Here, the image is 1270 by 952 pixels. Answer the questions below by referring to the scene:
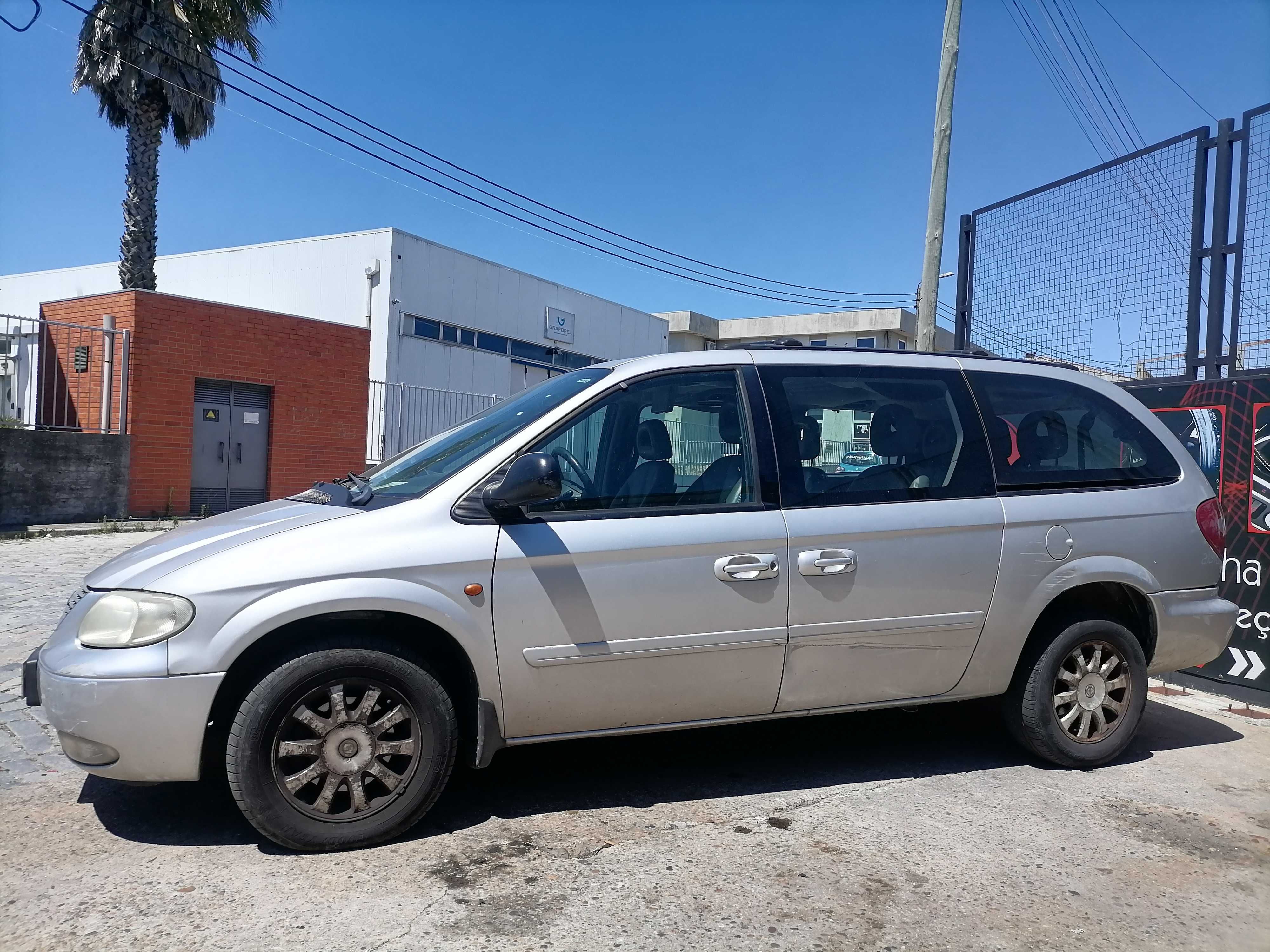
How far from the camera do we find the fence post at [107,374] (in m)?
15.1

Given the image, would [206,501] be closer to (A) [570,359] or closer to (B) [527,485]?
(A) [570,359]

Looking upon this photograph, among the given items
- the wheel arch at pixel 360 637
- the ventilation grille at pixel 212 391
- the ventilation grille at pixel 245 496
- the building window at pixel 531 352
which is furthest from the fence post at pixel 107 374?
the wheel arch at pixel 360 637

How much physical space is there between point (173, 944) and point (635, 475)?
220 cm

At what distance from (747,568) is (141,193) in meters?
18.1

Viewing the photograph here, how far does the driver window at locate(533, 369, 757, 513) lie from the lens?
12.3ft

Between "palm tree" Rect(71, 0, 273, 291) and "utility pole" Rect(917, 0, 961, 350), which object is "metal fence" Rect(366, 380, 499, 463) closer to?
"palm tree" Rect(71, 0, 273, 291)

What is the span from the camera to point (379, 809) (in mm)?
3375

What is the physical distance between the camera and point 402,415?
1912 centimetres

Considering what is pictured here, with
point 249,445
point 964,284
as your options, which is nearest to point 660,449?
point 964,284

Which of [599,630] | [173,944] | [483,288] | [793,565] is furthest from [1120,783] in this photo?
[483,288]

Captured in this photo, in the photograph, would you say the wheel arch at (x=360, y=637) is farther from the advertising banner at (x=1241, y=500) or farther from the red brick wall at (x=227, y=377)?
the red brick wall at (x=227, y=377)

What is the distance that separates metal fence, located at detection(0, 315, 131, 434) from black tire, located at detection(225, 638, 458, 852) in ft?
45.1

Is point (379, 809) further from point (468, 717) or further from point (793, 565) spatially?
point (793, 565)

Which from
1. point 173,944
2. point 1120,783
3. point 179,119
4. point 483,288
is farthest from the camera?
point 483,288
